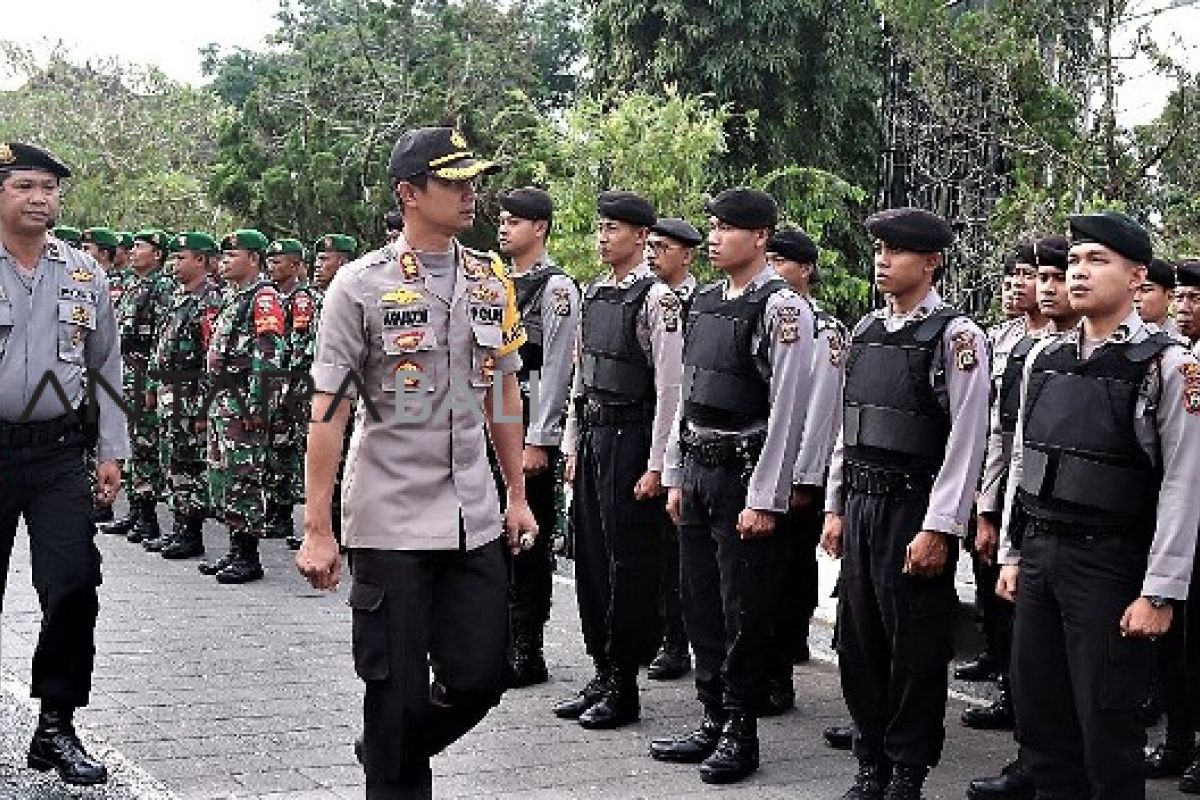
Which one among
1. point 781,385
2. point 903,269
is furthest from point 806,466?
point 903,269

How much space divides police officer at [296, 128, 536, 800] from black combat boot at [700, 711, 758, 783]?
1382mm

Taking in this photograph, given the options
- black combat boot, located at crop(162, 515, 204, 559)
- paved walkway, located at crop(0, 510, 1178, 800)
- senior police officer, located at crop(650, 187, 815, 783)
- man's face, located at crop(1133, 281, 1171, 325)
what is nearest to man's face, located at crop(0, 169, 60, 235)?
paved walkway, located at crop(0, 510, 1178, 800)

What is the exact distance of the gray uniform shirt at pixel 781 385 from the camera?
577cm

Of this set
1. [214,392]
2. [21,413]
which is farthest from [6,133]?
[21,413]

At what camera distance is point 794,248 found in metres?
7.48

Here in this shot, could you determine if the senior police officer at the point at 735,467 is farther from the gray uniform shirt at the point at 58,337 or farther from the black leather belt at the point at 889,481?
the gray uniform shirt at the point at 58,337

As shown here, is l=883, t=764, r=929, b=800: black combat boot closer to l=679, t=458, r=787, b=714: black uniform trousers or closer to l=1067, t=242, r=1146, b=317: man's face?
l=679, t=458, r=787, b=714: black uniform trousers

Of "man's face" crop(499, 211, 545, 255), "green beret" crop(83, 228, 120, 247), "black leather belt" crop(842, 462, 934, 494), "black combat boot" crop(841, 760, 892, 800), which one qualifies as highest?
"green beret" crop(83, 228, 120, 247)

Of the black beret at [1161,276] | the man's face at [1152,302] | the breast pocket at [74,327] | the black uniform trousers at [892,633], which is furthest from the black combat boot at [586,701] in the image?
the black beret at [1161,276]

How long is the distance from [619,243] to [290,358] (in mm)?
4109

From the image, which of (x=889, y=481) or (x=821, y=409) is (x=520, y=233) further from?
(x=889, y=481)

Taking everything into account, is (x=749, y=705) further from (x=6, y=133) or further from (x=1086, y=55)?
(x=6, y=133)

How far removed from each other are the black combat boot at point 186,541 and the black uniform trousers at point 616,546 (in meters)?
4.61

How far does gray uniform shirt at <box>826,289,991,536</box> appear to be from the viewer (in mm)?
5227
